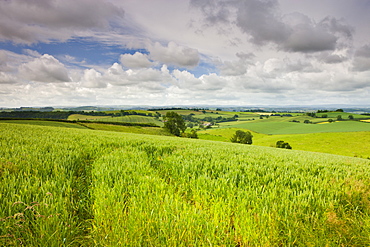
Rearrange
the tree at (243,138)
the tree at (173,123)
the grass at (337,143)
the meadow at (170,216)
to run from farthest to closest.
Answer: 1. the tree at (243,138)
2. the tree at (173,123)
3. the grass at (337,143)
4. the meadow at (170,216)

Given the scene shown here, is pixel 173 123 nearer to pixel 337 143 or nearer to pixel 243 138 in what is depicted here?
pixel 243 138

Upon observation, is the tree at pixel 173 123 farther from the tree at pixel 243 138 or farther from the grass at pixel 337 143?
the grass at pixel 337 143

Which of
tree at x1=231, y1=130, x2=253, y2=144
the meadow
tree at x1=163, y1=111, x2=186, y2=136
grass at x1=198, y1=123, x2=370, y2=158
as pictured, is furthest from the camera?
tree at x1=231, y1=130, x2=253, y2=144

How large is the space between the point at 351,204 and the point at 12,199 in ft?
19.2

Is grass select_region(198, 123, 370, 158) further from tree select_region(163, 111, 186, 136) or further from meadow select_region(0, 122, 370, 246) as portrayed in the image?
meadow select_region(0, 122, 370, 246)

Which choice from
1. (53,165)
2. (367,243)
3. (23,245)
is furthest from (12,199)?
(367,243)

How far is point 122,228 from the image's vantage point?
7.29 feet

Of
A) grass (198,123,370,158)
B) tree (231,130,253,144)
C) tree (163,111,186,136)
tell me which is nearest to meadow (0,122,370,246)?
tree (163,111,186,136)

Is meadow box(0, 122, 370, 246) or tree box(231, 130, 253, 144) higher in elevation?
meadow box(0, 122, 370, 246)

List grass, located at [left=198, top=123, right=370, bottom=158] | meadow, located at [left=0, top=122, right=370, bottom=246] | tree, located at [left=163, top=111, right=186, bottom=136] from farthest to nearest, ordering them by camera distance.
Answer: tree, located at [left=163, top=111, right=186, bottom=136] → grass, located at [left=198, top=123, right=370, bottom=158] → meadow, located at [left=0, top=122, right=370, bottom=246]

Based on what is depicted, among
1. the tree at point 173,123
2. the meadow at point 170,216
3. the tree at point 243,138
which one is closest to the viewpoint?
the meadow at point 170,216

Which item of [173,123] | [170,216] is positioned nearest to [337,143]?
[173,123]

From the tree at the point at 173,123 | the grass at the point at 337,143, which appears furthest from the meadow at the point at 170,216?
the grass at the point at 337,143

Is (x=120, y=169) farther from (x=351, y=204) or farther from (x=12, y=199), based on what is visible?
(x=351, y=204)
